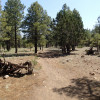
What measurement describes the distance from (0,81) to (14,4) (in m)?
21.4

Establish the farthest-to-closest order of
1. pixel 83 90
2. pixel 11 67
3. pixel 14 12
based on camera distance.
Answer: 1. pixel 14 12
2. pixel 11 67
3. pixel 83 90

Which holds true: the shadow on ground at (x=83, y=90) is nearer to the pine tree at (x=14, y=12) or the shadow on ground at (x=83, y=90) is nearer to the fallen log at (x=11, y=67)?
the fallen log at (x=11, y=67)

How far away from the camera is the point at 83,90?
20.3ft

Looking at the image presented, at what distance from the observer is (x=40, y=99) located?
5.38 metres

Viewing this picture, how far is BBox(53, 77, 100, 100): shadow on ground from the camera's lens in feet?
18.1

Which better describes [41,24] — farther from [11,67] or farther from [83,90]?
[83,90]

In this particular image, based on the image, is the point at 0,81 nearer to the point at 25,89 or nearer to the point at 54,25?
the point at 25,89

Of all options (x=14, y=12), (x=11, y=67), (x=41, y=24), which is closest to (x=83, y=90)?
(x=11, y=67)

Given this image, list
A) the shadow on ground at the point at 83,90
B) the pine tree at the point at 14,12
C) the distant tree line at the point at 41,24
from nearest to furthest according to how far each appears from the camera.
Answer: the shadow on ground at the point at 83,90 → the distant tree line at the point at 41,24 → the pine tree at the point at 14,12

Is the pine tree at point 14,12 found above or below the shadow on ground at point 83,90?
above

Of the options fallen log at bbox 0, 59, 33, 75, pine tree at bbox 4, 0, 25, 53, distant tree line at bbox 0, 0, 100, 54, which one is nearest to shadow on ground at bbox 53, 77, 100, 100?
fallen log at bbox 0, 59, 33, 75

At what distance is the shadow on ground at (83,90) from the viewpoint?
18.1 feet

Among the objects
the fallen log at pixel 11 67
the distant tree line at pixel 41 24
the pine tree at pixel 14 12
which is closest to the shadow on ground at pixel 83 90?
the fallen log at pixel 11 67

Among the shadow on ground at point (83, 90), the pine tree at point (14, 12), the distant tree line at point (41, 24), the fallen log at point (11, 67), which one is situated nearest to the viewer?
the shadow on ground at point (83, 90)
